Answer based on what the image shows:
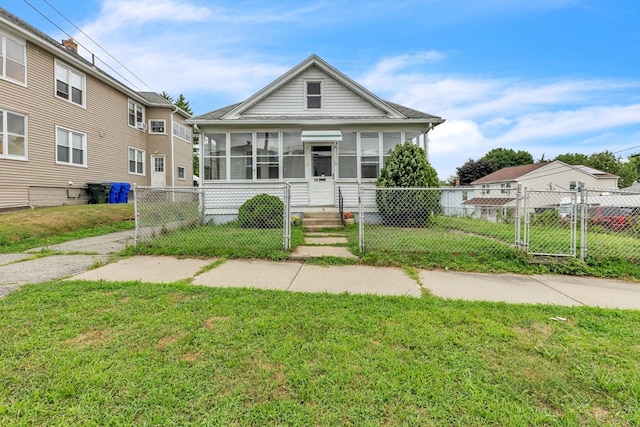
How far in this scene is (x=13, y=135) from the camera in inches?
430

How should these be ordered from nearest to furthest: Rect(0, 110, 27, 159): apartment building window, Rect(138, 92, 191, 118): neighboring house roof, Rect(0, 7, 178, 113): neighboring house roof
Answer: Rect(0, 110, 27, 159): apartment building window < Rect(0, 7, 178, 113): neighboring house roof < Rect(138, 92, 191, 118): neighboring house roof

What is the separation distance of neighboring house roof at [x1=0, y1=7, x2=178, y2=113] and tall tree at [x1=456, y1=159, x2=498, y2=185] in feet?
155

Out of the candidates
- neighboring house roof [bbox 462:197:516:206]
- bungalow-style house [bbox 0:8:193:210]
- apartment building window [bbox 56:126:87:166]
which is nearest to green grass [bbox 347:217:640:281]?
neighboring house roof [bbox 462:197:516:206]

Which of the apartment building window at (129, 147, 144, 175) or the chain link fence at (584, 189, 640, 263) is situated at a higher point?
the apartment building window at (129, 147, 144, 175)

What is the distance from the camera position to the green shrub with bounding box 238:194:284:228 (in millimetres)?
9062

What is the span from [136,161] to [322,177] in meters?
13.4

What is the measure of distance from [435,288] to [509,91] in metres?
19.0

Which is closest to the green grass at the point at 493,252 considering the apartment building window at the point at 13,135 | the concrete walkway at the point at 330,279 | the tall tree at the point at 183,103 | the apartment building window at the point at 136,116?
the concrete walkway at the point at 330,279

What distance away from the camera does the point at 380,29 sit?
13156mm

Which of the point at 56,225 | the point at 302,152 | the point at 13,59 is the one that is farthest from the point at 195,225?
the point at 13,59

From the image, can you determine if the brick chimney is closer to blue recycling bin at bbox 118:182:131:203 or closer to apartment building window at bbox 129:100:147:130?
apartment building window at bbox 129:100:147:130

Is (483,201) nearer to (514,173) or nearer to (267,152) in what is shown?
(267,152)

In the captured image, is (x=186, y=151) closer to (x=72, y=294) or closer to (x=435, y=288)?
(x=72, y=294)

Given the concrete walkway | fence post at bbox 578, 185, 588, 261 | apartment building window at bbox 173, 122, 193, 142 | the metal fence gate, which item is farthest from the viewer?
apartment building window at bbox 173, 122, 193, 142
